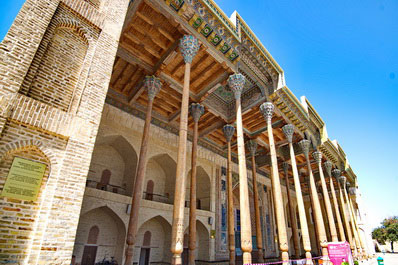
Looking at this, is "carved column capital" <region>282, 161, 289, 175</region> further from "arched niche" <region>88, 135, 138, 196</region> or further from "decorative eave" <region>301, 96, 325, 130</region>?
"arched niche" <region>88, 135, 138, 196</region>

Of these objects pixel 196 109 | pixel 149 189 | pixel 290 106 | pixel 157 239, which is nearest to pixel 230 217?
pixel 157 239

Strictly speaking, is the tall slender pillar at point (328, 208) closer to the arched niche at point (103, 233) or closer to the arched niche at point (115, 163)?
the arched niche at point (115, 163)

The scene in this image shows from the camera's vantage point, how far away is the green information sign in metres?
2.87

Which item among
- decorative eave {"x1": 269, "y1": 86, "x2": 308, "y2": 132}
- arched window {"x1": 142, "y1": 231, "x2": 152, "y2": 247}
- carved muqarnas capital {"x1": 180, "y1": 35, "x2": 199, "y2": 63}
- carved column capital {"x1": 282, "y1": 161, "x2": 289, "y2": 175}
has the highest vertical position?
decorative eave {"x1": 269, "y1": 86, "x2": 308, "y2": 132}

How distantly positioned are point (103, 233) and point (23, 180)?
7650 mm

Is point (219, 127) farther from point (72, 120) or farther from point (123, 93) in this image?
point (72, 120)

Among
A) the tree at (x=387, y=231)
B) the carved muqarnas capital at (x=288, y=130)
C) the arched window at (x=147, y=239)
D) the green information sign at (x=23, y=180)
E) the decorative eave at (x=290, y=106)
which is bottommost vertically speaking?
the arched window at (x=147, y=239)

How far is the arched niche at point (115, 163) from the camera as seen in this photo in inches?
406

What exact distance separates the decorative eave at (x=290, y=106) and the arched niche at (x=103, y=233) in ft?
29.0

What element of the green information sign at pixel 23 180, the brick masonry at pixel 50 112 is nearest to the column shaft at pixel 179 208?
the brick masonry at pixel 50 112

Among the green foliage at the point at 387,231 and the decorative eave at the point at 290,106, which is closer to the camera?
the decorative eave at the point at 290,106

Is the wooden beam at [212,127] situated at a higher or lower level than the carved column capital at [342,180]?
higher

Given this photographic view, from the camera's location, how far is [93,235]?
30.1ft

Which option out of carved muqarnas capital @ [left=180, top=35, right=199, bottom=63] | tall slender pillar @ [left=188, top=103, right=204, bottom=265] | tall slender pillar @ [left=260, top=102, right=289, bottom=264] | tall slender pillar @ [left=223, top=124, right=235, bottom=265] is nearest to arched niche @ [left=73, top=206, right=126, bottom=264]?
tall slender pillar @ [left=188, top=103, right=204, bottom=265]
